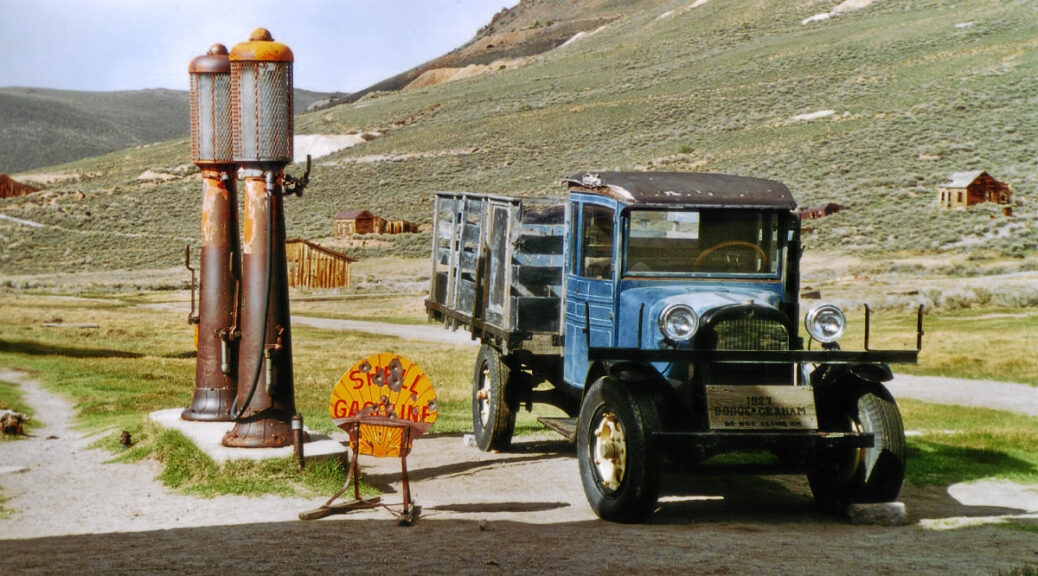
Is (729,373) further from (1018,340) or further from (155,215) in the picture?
(155,215)

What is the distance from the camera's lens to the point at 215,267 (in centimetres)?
1129

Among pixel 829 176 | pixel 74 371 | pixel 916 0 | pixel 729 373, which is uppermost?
pixel 916 0

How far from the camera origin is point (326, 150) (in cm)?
10181

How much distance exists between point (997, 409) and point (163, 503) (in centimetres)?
1238

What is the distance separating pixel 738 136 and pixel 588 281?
61.1 metres

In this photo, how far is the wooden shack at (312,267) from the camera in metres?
46.0

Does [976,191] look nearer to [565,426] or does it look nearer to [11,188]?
[565,426]

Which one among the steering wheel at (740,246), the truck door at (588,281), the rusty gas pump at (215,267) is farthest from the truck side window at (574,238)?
the rusty gas pump at (215,267)

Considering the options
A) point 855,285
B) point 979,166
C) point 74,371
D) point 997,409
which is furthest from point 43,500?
point 979,166

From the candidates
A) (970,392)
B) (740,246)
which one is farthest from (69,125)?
(740,246)

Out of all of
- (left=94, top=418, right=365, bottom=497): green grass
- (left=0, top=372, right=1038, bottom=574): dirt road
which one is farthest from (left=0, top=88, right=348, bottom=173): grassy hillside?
(left=0, top=372, right=1038, bottom=574): dirt road

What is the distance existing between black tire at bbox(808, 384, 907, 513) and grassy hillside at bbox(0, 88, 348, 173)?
14932 cm

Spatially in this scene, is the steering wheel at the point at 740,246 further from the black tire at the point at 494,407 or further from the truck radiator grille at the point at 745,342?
the black tire at the point at 494,407

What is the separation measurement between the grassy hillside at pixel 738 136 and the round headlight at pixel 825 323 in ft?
114
